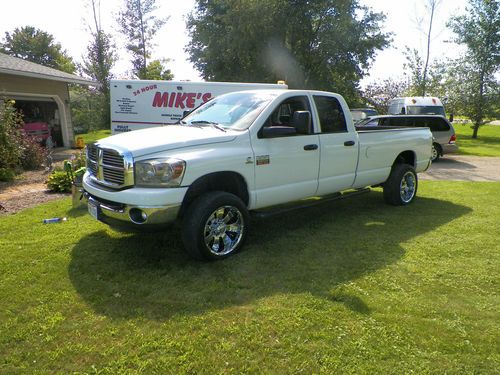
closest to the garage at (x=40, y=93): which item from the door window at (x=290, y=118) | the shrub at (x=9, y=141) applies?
the shrub at (x=9, y=141)

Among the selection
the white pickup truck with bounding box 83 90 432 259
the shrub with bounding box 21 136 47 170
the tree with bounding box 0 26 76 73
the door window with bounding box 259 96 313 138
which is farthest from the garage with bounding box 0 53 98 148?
the tree with bounding box 0 26 76 73

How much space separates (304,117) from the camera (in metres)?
4.65

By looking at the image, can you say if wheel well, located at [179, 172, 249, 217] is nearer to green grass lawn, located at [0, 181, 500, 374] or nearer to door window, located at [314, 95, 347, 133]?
green grass lawn, located at [0, 181, 500, 374]

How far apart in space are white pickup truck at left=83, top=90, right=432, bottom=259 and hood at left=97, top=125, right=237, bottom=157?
1 centimetres

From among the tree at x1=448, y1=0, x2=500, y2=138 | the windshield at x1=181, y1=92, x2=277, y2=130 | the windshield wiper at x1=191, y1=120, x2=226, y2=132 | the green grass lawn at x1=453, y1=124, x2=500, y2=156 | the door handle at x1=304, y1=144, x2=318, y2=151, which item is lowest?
the green grass lawn at x1=453, y1=124, x2=500, y2=156

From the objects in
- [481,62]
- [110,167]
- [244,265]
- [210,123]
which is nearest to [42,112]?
[210,123]

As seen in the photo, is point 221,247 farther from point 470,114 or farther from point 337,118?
point 470,114

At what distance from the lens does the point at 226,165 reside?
4.28 m

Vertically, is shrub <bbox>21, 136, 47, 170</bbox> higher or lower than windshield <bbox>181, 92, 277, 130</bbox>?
lower

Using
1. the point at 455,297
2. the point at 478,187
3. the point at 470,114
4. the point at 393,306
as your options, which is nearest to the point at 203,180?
the point at 393,306

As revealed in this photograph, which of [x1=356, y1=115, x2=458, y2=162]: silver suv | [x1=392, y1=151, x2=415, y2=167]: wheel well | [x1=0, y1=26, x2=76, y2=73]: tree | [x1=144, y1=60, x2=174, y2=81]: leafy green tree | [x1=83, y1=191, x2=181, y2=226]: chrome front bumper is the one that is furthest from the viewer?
[x1=0, y1=26, x2=76, y2=73]: tree

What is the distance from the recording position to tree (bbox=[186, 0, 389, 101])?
79.6 ft

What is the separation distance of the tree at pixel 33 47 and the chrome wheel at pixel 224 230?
184ft

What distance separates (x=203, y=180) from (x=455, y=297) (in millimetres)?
2740
